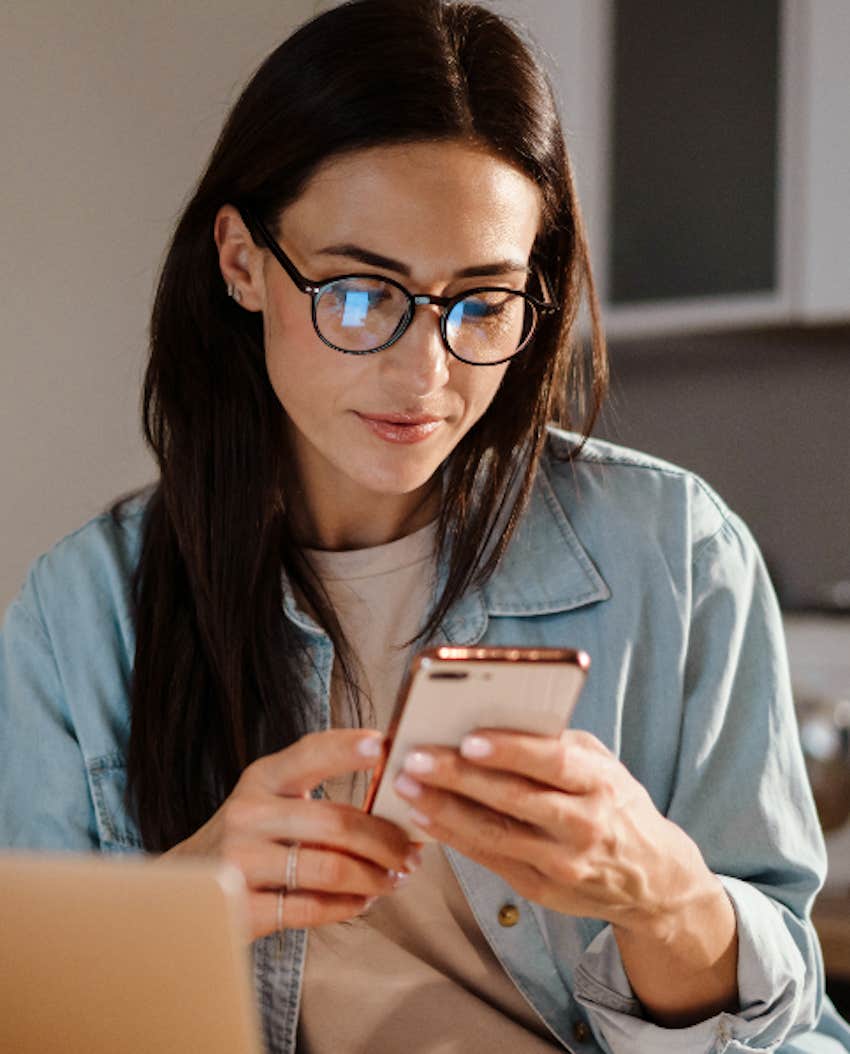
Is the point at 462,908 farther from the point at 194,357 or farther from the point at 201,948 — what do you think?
the point at 201,948

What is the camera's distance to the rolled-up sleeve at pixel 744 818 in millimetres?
1038

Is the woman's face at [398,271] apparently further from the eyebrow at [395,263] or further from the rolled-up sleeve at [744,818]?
the rolled-up sleeve at [744,818]

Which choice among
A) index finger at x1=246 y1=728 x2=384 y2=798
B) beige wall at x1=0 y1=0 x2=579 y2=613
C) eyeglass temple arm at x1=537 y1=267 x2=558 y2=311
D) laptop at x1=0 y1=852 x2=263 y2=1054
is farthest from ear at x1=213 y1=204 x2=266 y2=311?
beige wall at x1=0 y1=0 x2=579 y2=613

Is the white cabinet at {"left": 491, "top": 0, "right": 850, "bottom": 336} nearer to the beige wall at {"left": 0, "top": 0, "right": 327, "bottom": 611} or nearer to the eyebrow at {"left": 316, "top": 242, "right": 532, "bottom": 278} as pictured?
the beige wall at {"left": 0, "top": 0, "right": 327, "bottom": 611}

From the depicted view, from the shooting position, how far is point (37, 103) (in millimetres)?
2096

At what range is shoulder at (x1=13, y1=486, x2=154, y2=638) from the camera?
50.4 inches

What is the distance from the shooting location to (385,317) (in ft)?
3.56

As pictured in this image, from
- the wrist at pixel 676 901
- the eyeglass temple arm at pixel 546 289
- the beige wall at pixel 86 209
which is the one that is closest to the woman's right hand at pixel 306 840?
the wrist at pixel 676 901

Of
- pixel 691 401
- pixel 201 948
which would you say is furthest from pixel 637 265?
pixel 201 948

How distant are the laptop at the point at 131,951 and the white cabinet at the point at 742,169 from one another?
5.63 feet

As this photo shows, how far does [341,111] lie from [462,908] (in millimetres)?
644

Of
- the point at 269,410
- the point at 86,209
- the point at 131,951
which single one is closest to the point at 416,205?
the point at 269,410

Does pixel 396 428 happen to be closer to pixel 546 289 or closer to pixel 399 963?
pixel 546 289

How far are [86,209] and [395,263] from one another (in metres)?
1.26
